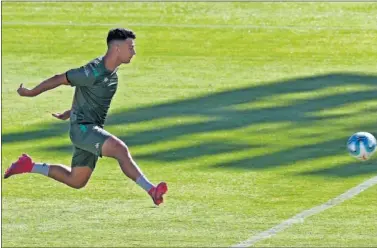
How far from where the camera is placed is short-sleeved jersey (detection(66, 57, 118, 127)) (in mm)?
15633

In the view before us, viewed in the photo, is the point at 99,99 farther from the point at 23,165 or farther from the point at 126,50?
the point at 23,165

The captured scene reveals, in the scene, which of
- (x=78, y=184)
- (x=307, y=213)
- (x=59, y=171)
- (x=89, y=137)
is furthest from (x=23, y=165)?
(x=307, y=213)

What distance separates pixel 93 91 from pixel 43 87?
0.60 meters

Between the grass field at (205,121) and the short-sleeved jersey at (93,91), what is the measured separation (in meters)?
1.07

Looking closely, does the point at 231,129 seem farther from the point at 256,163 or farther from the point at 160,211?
the point at 160,211

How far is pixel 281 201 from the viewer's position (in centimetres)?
1697

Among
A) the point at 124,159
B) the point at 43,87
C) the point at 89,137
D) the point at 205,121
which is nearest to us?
the point at 43,87

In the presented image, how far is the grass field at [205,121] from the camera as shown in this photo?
15.7 m

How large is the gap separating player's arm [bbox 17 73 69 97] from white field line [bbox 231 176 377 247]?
8.13ft

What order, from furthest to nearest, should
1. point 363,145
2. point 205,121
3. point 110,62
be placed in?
point 205,121 → point 363,145 → point 110,62

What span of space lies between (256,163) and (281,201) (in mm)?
2285

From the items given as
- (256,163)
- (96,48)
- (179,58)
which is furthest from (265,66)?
(256,163)

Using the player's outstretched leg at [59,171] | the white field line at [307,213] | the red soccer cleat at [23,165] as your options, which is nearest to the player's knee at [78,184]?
the player's outstretched leg at [59,171]

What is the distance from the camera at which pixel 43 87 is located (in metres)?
15.4
